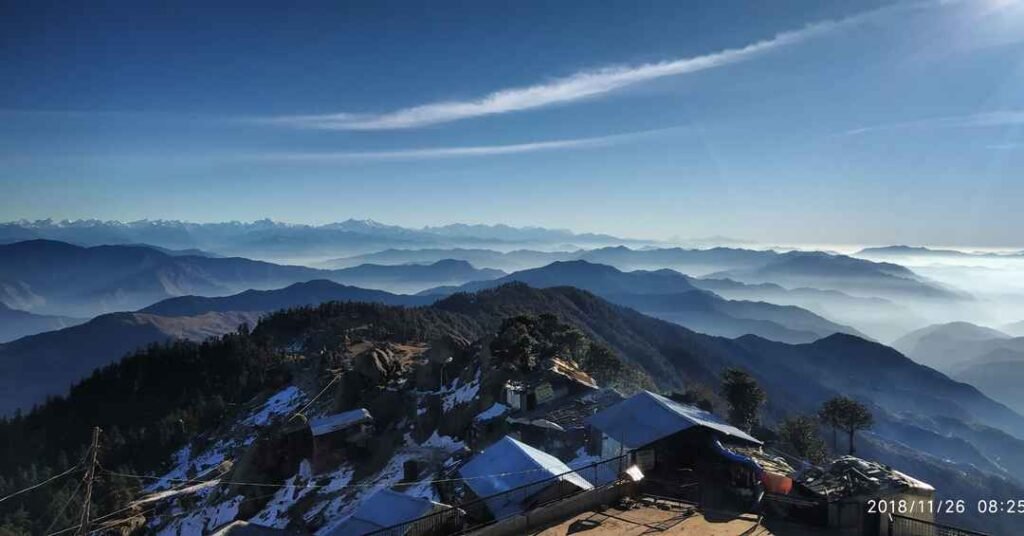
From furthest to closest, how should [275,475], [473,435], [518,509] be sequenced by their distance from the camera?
[275,475] < [473,435] < [518,509]

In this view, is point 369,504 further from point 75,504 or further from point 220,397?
point 220,397

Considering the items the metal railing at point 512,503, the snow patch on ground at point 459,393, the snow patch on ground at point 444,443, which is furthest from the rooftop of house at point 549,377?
the metal railing at point 512,503

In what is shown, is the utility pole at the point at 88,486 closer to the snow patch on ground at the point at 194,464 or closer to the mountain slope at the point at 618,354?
the mountain slope at the point at 618,354

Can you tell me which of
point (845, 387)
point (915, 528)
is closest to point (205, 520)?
point (915, 528)

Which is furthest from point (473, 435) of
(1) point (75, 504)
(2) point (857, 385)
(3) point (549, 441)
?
(2) point (857, 385)

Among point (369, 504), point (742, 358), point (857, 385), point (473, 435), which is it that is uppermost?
point (369, 504)

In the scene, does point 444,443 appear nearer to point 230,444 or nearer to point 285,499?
point 285,499
